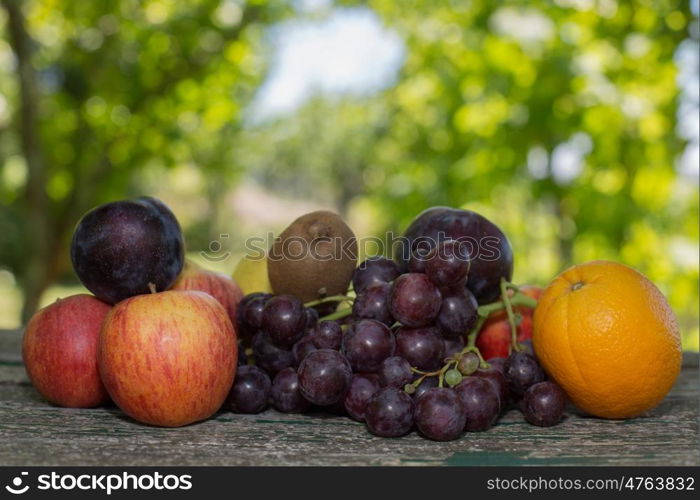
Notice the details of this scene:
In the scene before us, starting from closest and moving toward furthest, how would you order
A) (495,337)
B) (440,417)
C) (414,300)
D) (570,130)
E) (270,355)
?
(440,417) < (414,300) < (270,355) < (495,337) < (570,130)

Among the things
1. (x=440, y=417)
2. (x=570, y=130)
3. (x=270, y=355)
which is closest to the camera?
(x=440, y=417)

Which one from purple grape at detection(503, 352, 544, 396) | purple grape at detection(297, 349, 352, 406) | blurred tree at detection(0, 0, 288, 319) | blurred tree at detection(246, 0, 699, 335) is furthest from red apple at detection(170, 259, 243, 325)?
blurred tree at detection(0, 0, 288, 319)

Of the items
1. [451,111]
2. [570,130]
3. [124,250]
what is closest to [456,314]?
[124,250]

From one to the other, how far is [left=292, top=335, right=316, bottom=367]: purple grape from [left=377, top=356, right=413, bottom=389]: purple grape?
0.13m

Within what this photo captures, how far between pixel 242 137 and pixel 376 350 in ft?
18.6

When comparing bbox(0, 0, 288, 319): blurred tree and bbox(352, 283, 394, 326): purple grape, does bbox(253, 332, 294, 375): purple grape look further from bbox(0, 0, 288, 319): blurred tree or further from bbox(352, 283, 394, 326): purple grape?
bbox(0, 0, 288, 319): blurred tree

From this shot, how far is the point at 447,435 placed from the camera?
88 cm

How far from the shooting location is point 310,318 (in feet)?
3.57

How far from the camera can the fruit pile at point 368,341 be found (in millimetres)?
919

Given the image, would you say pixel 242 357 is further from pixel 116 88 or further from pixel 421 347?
pixel 116 88

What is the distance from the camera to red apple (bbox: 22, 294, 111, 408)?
1033 mm

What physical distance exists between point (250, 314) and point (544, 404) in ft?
1.60

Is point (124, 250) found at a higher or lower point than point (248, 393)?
higher
